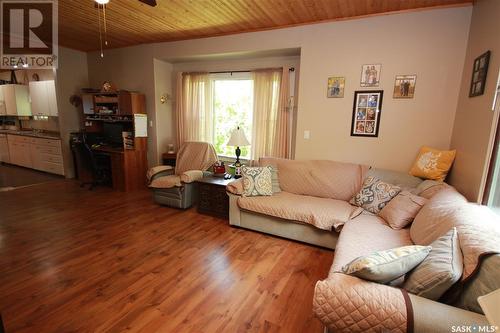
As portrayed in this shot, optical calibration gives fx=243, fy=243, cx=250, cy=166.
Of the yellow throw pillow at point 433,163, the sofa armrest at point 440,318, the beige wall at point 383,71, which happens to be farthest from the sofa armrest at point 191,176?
the sofa armrest at point 440,318

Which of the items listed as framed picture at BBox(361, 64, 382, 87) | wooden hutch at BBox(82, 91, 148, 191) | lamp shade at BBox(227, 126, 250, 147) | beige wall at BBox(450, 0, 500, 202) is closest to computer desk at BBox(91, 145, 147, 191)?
wooden hutch at BBox(82, 91, 148, 191)

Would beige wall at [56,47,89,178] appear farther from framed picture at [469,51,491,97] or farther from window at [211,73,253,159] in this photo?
framed picture at [469,51,491,97]

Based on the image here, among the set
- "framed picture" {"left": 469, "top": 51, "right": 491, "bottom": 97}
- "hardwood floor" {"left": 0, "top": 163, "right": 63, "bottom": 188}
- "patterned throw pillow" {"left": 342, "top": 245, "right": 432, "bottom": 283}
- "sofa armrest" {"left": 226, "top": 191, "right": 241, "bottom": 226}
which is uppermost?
"framed picture" {"left": 469, "top": 51, "right": 491, "bottom": 97}

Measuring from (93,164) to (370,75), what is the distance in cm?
472

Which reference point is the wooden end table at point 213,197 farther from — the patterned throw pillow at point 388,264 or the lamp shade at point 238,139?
the patterned throw pillow at point 388,264

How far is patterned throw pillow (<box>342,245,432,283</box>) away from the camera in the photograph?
119 cm

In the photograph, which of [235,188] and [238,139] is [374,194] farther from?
[238,139]

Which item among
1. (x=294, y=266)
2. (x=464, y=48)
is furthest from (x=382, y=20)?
(x=294, y=266)

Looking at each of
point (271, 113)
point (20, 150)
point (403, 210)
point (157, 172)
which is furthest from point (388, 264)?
point (20, 150)

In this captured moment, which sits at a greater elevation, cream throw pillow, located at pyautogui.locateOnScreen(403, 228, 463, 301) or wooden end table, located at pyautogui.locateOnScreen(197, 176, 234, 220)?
cream throw pillow, located at pyautogui.locateOnScreen(403, 228, 463, 301)

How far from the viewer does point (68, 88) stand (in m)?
5.02

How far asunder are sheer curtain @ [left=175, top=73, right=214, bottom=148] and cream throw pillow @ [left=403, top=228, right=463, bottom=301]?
3.88 metres

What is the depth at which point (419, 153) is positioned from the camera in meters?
Answer: 2.81

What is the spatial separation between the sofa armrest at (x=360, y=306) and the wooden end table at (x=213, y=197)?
88.0 inches
